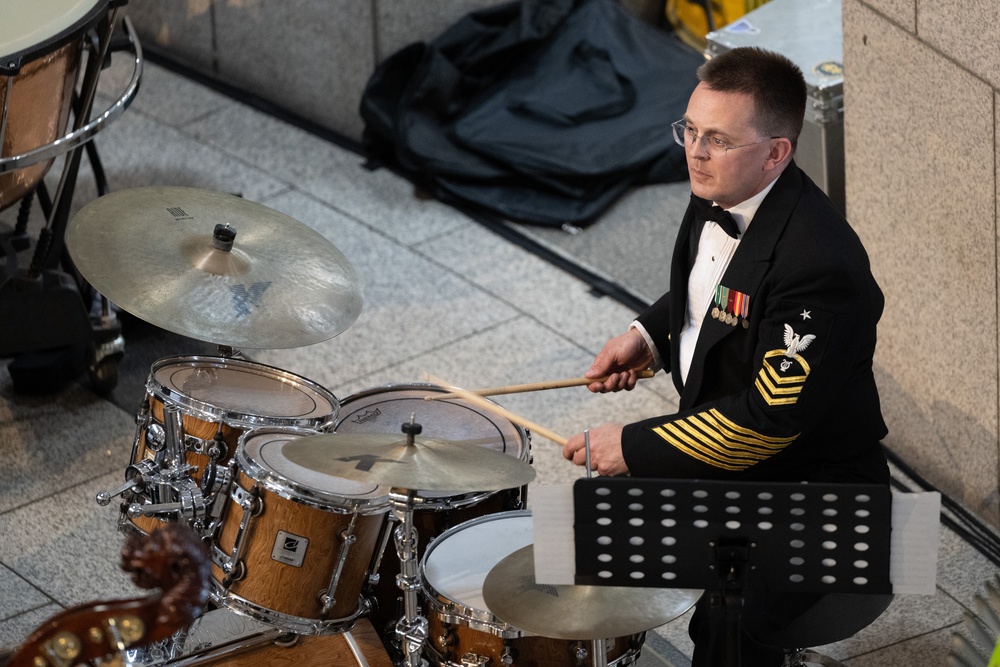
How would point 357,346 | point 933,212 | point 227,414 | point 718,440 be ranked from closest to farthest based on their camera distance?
point 718,440 → point 227,414 → point 933,212 → point 357,346

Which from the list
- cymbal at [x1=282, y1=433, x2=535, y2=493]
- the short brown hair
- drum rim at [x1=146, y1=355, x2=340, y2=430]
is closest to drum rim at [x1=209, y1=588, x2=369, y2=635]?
drum rim at [x1=146, y1=355, x2=340, y2=430]

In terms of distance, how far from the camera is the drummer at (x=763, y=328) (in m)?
2.68

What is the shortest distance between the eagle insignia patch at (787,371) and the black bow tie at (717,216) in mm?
264

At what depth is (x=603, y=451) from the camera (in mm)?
2840

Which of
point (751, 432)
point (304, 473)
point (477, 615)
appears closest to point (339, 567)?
point (304, 473)

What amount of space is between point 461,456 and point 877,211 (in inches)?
70.8

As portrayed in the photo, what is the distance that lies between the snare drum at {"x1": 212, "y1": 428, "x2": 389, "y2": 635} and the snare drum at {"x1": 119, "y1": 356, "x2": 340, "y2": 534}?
104 millimetres

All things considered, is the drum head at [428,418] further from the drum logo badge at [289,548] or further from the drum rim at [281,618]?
the drum rim at [281,618]

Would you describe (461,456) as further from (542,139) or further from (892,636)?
(542,139)

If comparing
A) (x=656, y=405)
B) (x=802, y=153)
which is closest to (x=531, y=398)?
(x=656, y=405)

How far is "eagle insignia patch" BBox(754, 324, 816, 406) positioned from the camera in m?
2.66

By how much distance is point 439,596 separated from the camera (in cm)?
286

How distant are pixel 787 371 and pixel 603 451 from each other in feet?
1.37

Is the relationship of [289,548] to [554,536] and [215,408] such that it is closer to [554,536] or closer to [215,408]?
[215,408]
